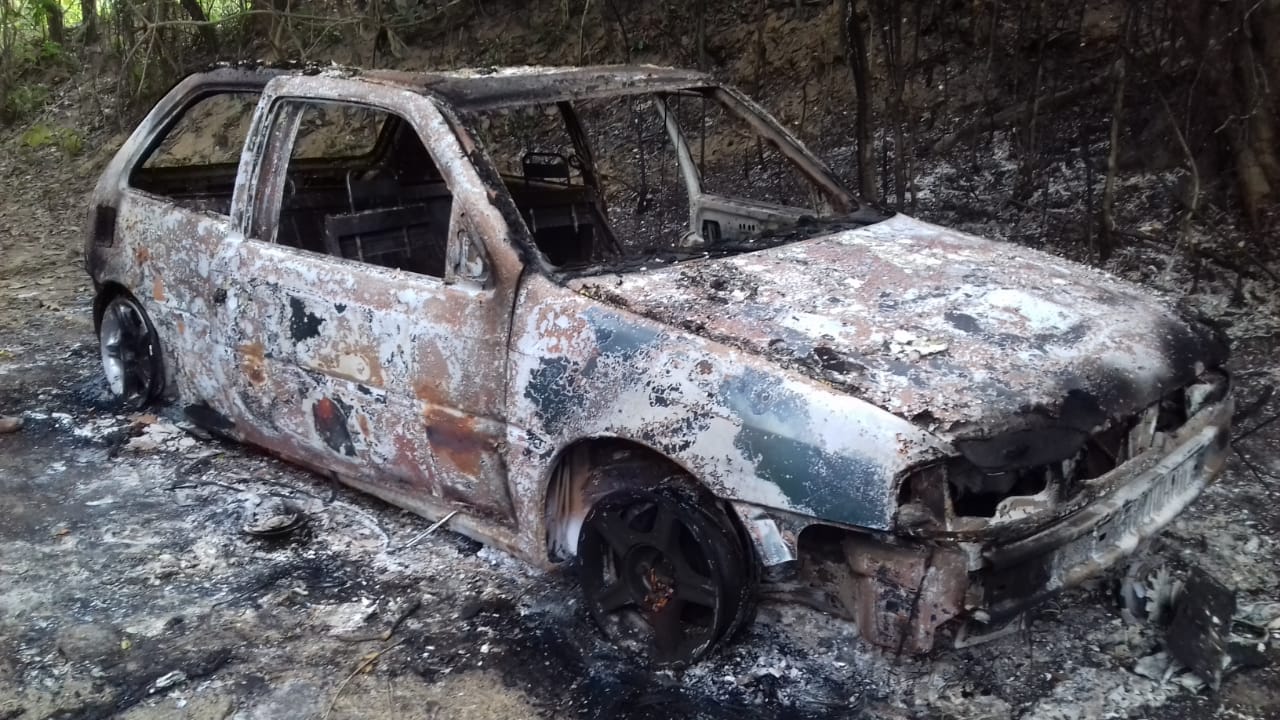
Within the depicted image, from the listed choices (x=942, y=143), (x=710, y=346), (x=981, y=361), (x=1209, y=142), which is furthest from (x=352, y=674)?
(x=942, y=143)

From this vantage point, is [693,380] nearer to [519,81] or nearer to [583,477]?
[583,477]

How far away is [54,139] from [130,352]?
9.59 meters

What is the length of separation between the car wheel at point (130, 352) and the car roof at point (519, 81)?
4.29ft

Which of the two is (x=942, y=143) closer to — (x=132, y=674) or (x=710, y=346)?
(x=710, y=346)

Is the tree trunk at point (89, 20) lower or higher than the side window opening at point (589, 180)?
higher

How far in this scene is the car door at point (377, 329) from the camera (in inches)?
120

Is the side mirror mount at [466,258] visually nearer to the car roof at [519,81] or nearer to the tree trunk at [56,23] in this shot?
the car roof at [519,81]

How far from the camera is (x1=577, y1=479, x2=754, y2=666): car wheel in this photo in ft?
8.70

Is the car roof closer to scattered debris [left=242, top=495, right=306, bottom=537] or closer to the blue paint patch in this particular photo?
the blue paint patch

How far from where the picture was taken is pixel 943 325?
2.74 metres

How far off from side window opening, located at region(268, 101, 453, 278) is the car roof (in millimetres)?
249

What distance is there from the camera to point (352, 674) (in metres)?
2.90

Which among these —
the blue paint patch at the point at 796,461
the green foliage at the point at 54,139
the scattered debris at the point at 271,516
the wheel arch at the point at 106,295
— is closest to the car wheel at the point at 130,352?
the wheel arch at the point at 106,295

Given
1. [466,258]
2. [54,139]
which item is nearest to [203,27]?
[54,139]
